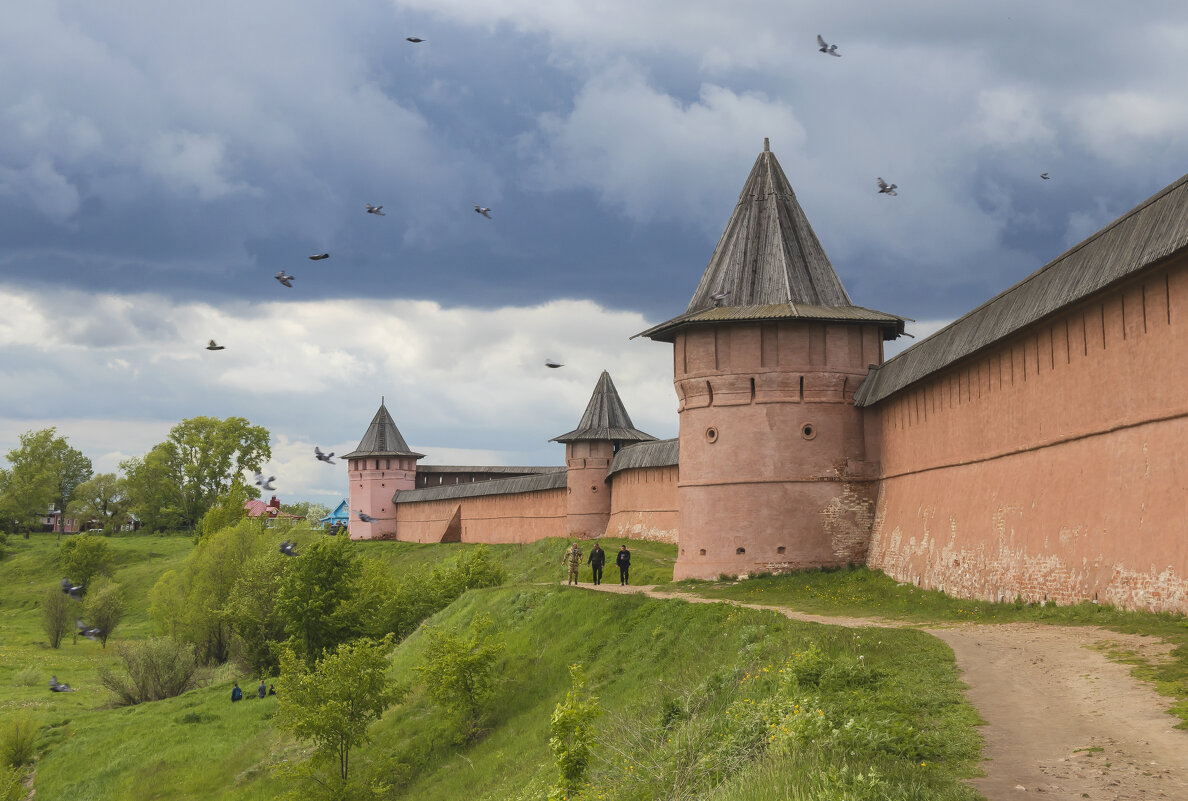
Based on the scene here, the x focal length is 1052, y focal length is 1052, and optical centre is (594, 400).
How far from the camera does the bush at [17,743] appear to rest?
86.2 feet

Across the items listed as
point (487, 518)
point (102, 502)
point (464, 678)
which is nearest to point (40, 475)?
point (102, 502)

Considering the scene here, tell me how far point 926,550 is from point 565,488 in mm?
25409

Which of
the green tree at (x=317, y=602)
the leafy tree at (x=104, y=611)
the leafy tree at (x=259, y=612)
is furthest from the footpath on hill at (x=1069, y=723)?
the leafy tree at (x=104, y=611)

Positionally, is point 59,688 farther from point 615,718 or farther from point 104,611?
point 615,718

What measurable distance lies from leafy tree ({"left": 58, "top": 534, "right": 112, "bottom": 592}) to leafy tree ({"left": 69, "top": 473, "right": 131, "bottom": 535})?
1950 cm

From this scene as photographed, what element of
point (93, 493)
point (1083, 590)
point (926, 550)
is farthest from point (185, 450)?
point (1083, 590)

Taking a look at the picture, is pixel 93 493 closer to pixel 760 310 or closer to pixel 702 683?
pixel 760 310

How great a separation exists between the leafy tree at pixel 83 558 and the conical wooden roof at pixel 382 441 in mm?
14170

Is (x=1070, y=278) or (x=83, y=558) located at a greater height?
(x=1070, y=278)

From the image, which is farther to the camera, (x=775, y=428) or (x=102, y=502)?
(x=102, y=502)

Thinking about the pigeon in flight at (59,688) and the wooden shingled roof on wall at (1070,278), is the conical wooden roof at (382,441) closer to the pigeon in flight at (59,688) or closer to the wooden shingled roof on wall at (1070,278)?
the pigeon in flight at (59,688)

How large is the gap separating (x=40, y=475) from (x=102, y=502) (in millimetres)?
4710

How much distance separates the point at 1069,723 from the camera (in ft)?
23.8

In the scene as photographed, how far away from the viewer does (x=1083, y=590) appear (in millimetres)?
13109
